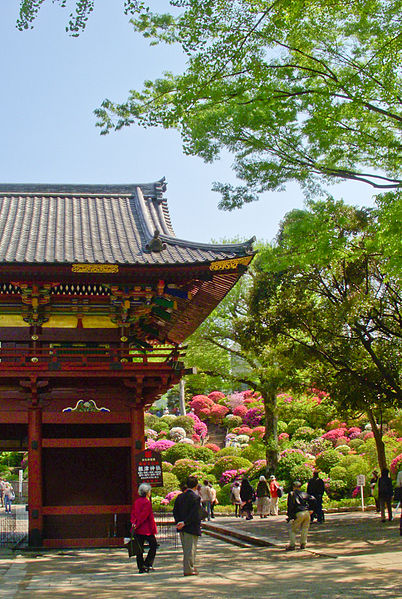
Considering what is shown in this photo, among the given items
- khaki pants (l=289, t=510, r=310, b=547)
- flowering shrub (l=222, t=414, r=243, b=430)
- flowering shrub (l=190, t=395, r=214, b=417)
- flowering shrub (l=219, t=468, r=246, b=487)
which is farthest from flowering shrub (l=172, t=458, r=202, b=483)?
flowering shrub (l=190, t=395, r=214, b=417)

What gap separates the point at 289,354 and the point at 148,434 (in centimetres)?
2498

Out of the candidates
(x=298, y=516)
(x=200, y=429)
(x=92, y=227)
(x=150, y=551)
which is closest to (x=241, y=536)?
(x=298, y=516)

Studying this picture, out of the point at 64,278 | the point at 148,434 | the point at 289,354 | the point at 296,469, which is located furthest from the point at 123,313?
the point at 148,434

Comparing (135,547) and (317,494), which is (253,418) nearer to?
(317,494)

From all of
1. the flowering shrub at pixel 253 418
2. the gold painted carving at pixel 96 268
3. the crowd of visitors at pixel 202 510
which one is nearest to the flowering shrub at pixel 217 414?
the flowering shrub at pixel 253 418

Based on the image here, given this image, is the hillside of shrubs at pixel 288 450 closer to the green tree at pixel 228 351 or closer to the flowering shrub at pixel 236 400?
the green tree at pixel 228 351

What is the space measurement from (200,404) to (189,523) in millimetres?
41413

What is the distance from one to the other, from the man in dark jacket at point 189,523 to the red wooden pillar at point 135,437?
449 centimetres

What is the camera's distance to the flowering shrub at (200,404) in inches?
2021

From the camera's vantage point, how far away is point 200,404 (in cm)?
5175

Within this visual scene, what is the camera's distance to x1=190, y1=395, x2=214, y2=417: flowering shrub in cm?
5133

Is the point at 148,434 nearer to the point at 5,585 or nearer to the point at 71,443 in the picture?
the point at 71,443

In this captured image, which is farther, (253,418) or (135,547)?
(253,418)

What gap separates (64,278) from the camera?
1538cm
